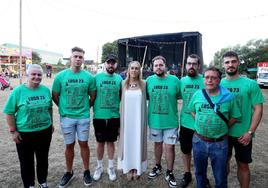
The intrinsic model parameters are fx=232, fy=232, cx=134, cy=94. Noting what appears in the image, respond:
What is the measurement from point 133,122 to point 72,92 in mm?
968

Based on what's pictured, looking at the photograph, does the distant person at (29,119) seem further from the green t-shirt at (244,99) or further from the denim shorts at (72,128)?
the green t-shirt at (244,99)

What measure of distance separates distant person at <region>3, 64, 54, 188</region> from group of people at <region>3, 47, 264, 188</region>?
11 mm

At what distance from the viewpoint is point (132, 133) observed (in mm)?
3408

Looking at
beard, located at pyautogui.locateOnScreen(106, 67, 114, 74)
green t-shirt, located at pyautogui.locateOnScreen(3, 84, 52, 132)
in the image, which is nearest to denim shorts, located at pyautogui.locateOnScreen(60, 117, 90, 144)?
green t-shirt, located at pyautogui.locateOnScreen(3, 84, 52, 132)

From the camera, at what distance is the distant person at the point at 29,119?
2791mm

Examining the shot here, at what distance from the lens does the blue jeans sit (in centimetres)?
253

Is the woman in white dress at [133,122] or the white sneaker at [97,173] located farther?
the white sneaker at [97,173]

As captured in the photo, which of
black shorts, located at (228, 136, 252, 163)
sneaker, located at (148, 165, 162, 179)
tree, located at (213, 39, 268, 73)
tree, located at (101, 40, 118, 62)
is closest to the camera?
black shorts, located at (228, 136, 252, 163)

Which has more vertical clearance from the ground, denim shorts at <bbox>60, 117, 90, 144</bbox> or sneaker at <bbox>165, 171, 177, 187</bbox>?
denim shorts at <bbox>60, 117, 90, 144</bbox>

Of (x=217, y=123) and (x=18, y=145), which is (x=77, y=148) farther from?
(x=217, y=123)

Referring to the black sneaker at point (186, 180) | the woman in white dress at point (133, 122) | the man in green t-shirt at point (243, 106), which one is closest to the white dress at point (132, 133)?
the woman in white dress at point (133, 122)

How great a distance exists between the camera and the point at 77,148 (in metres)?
4.87

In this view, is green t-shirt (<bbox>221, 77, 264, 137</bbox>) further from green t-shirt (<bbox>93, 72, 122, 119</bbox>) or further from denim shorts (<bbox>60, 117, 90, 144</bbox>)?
denim shorts (<bbox>60, 117, 90, 144</bbox>)

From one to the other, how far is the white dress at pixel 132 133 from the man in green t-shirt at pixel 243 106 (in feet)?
→ 4.05
